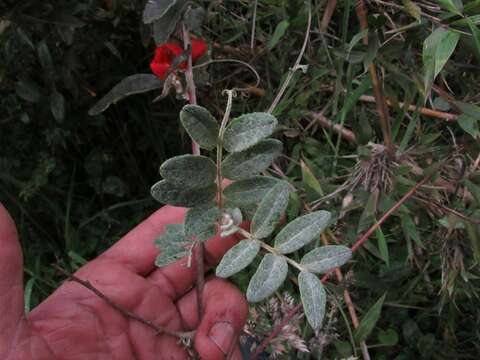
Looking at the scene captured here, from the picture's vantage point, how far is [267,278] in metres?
0.74

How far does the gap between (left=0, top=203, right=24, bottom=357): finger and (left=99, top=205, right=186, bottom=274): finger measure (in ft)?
1.05

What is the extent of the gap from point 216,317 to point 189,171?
419 millimetres

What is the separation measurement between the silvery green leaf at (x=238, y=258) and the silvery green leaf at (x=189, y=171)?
93 mm

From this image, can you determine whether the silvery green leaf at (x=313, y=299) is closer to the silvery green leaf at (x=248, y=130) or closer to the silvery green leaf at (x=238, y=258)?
the silvery green leaf at (x=238, y=258)

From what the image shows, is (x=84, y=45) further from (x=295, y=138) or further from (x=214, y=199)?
(x=214, y=199)

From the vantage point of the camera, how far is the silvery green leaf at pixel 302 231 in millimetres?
751

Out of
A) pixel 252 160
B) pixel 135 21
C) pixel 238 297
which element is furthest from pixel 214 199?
pixel 135 21

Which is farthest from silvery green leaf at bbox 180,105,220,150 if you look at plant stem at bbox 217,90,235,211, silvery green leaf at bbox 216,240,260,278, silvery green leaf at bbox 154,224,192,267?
silvery green leaf at bbox 154,224,192,267

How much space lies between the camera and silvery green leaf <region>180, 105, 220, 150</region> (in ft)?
2.28

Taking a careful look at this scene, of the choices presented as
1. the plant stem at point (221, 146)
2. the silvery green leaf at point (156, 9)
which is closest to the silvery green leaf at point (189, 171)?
the plant stem at point (221, 146)

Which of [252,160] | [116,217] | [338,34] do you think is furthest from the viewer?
[116,217]

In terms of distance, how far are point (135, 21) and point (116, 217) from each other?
542 millimetres

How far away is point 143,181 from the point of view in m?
1.71

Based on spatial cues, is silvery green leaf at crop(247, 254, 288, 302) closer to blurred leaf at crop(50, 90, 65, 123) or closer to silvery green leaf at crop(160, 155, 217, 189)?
silvery green leaf at crop(160, 155, 217, 189)
